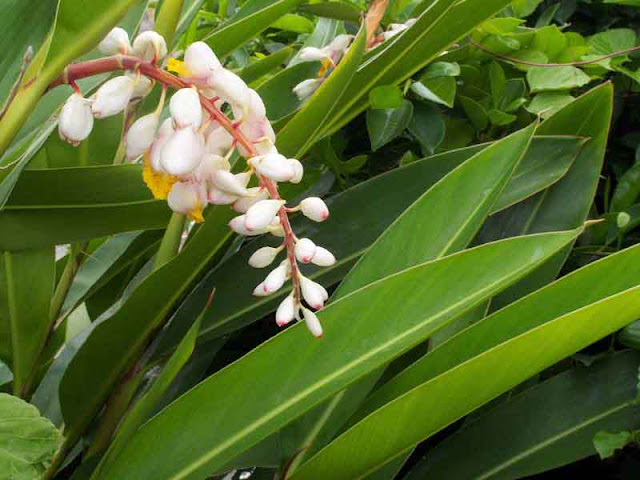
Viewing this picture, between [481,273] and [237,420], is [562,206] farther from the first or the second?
[237,420]

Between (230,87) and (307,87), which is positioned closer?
(230,87)

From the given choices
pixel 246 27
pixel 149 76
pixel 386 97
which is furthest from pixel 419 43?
pixel 149 76

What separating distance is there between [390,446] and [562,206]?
12.6 inches

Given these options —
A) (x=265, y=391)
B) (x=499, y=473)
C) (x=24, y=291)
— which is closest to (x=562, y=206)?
(x=499, y=473)

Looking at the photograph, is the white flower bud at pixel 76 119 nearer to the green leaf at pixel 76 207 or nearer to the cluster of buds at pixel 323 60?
the green leaf at pixel 76 207

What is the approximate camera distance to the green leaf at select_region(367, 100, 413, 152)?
0.80 m

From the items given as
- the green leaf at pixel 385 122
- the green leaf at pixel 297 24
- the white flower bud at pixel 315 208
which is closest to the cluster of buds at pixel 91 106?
the white flower bud at pixel 315 208

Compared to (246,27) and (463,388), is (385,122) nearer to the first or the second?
(246,27)

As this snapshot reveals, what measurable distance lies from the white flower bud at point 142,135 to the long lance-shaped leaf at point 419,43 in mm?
268

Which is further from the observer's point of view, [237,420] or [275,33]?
[275,33]

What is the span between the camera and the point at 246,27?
2.63 feet

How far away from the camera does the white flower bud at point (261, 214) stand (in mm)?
474

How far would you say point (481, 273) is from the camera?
544mm

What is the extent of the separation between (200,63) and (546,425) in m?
0.48
